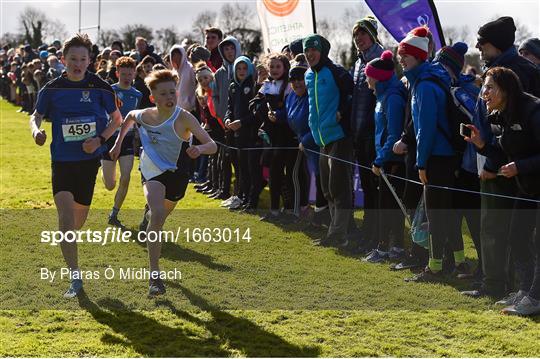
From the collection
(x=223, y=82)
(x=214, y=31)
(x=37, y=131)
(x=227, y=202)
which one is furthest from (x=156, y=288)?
(x=214, y=31)

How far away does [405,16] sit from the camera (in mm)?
8734

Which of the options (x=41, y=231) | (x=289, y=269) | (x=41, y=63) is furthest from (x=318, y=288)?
(x=41, y=63)

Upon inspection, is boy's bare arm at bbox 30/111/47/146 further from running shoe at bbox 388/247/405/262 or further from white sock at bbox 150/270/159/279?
running shoe at bbox 388/247/405/262

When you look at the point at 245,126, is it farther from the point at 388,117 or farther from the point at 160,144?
the point at 160,144

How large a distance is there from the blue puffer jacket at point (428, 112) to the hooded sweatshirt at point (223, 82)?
465 centimetres

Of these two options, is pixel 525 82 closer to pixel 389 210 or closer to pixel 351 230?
pixel 389 210

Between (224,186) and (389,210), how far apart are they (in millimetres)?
4288

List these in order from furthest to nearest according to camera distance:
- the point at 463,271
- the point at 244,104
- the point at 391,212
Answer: the point at 244,104 < the point at 391,212 < the point at 463,271

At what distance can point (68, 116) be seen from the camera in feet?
21.8

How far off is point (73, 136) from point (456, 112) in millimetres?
3297

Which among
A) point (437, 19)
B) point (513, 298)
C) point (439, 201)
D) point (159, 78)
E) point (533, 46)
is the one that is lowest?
point (513, 298)

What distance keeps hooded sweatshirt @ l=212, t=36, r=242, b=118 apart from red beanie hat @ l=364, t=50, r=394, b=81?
3873mm

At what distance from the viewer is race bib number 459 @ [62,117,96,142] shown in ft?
21.7

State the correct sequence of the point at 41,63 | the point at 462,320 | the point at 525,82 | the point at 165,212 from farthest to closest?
the point at 41,63 < the point at 165,212 < the point at 525,82 < the point at 462,320
